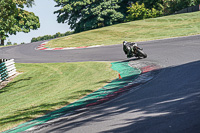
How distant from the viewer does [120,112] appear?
6660 millimetres

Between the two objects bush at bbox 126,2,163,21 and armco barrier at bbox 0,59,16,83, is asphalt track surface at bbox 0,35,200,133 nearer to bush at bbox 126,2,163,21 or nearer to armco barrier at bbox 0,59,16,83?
armco barrier at bbox 0,59,16,83

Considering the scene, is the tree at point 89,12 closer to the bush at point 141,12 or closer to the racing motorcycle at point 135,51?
the bush at point 141,12

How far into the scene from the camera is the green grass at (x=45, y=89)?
28.8 ft

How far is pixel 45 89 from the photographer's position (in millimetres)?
A: 12961

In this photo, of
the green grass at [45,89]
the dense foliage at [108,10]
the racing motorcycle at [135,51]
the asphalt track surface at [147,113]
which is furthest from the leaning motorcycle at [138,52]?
the dense foliage at [108,10]

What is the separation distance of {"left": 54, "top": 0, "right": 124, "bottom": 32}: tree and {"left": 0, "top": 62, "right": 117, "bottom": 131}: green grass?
35.9 meters

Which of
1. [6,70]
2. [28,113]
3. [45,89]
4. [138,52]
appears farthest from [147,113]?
[6,70]

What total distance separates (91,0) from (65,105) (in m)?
48.8

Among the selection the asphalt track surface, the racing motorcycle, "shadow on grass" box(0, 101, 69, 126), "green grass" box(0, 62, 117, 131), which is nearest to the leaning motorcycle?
the racing motorcycle

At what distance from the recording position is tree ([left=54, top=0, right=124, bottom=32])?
5478 centimetres

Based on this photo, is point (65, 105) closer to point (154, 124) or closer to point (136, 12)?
point (154, 124)

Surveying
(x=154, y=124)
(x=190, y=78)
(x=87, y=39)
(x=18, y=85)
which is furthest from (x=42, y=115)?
(x=87, y=39)

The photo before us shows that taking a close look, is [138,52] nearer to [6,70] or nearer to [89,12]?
[6,70]

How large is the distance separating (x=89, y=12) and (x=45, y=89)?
43963 mm
